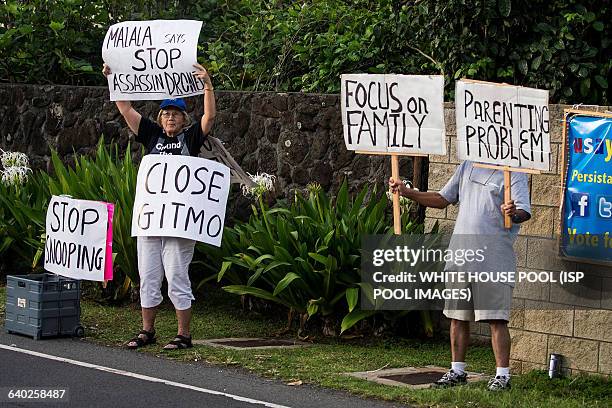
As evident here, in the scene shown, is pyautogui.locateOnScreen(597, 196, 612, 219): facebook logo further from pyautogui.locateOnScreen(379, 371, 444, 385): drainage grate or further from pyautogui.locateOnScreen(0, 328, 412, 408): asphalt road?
pyautogui.locateOnScreen(0, 328, 412, 408): asphalt road

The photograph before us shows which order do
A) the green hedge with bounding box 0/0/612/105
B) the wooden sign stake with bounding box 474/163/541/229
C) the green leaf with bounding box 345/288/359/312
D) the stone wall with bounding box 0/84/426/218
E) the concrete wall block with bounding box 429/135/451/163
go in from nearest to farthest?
the wooden sign stake with bounding box 474/163/541/229, the green leaf with bounding box 345/288/359/312, the concrete wall block with bounding box 429/135/451/163, the green hedge with bounding box 0/0/612/105, the stone wall with bounding box 0/84/426/218

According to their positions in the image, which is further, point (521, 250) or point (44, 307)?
point (44, 307)

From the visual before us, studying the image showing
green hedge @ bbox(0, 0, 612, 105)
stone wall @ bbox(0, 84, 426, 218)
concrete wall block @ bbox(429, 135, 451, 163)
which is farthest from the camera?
stone wall @ bbox(0, 84, 426, 218)

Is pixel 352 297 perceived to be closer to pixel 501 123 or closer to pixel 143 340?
pixel 143 340

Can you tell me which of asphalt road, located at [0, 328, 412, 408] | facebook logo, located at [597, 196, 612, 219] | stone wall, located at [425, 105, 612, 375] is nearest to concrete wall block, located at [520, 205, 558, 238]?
stone wall, located at [425, 105, 612, 375]

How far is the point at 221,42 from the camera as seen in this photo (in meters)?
16.0

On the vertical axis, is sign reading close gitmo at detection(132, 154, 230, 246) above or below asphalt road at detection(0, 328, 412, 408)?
above

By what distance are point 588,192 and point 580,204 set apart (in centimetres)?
13

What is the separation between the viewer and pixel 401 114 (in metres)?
9.69

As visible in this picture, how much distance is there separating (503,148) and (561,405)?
1.83 m

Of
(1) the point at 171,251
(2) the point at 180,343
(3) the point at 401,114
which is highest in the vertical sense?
(3) the point at 401,114

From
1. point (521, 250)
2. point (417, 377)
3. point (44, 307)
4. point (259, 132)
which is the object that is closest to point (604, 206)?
point (521, 250)

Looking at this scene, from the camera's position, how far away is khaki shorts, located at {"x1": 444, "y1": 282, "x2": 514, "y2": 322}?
8.98m

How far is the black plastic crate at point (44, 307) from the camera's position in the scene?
1085cm
